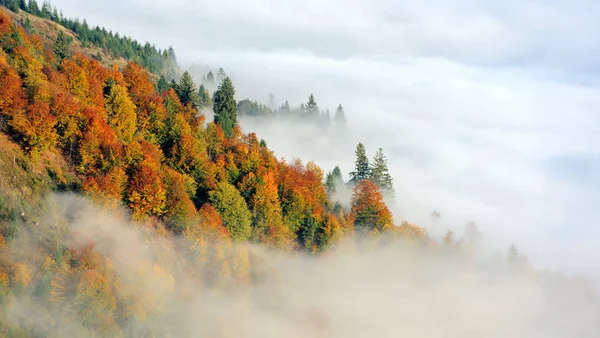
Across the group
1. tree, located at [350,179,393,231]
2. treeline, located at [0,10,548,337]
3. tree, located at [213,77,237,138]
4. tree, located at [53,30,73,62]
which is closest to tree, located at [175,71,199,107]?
treeline, located at [0,10,548,337]

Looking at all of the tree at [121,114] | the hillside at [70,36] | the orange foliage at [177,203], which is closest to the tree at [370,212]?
the orange foliage at [177,203]

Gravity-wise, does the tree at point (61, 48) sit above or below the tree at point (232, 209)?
above

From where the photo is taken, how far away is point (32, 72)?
10375 centimetres

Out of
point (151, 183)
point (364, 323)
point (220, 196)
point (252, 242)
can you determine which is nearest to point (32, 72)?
point (151, 183)

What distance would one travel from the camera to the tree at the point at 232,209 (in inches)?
4486

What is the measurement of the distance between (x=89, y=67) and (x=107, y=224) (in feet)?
112

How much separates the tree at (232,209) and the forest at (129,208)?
25cm

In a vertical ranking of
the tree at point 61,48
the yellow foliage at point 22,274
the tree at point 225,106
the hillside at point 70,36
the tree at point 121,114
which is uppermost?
the hillside at point 70,36

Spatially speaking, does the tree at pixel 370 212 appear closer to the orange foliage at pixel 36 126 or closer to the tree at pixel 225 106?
the tree at pixel 225 106

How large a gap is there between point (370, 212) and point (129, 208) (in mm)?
56462

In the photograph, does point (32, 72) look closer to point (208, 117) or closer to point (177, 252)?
point (177, 252)

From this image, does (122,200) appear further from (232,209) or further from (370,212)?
(370,212)

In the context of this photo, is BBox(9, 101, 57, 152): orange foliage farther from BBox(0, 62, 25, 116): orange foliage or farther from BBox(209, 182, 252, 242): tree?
BBox(209, 182, 252, 242): tree

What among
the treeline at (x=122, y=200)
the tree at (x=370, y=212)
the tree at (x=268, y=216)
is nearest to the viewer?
the treeline at (x=122, y=200)
